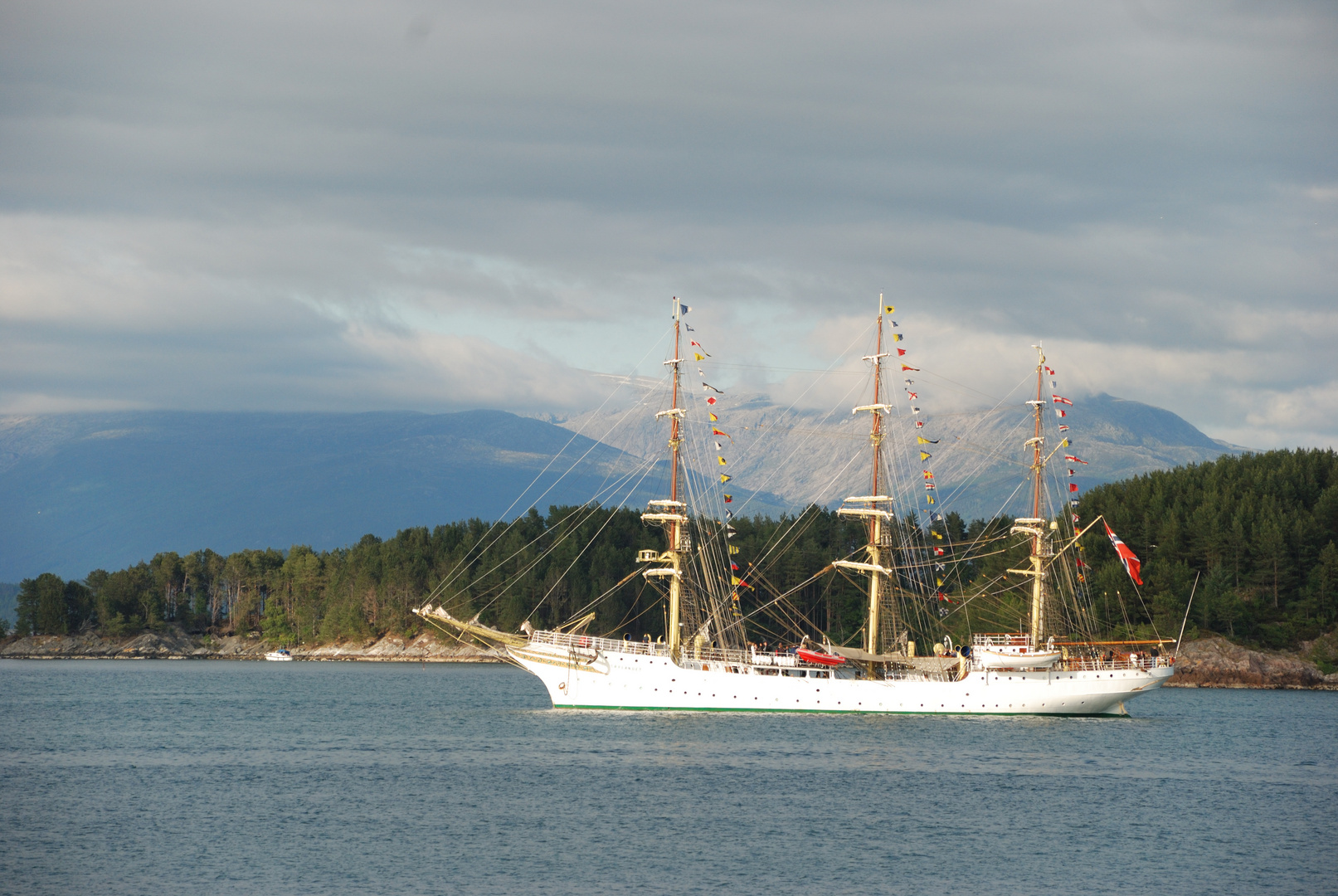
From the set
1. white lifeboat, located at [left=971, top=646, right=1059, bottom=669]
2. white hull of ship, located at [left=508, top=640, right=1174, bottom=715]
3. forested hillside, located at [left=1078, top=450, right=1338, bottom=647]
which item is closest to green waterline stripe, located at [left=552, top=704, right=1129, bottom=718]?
white hull of ship, located at [left=508, top=640, right=1174, bottom=715]

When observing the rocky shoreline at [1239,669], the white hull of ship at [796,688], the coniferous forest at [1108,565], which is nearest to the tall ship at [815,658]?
the white hull of ship at [796,688]

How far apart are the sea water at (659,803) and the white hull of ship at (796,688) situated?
132 centimetres

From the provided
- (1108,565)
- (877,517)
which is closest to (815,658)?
(877,517)

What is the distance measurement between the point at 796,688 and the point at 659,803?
3287cm

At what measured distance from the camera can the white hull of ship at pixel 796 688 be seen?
84.8m

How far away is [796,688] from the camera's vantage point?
8581cm

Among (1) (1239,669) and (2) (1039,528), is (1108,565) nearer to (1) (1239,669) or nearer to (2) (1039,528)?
(1) (1239,669)

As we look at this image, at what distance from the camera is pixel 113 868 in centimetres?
4225

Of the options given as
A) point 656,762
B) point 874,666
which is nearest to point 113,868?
point 656,762

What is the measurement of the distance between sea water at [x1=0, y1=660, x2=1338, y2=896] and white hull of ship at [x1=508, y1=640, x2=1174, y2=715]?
1316mm

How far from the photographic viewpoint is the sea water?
42.6 meters

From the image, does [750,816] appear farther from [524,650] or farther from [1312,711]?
[1312,711]

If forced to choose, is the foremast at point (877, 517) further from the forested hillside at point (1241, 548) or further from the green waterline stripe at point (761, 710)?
the forested hillside at point (1241, 548)

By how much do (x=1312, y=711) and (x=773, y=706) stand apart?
4477cm
